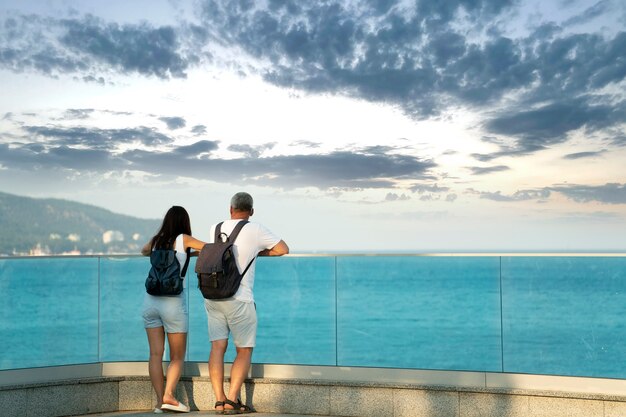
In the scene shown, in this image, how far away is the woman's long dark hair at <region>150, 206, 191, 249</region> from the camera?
6.38 metres

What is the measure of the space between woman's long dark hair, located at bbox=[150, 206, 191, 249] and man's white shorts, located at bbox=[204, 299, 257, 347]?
544 mm

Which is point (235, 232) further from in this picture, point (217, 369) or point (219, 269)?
point (217, 369)

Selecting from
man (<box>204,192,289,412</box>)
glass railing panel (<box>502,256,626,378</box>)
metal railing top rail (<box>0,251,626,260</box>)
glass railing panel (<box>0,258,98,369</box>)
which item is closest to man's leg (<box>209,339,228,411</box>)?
man (<box>204,192,289,412</box>)

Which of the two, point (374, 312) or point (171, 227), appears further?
point (374, 312)

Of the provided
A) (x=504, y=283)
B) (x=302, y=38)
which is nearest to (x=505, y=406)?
(x=504, y=283)

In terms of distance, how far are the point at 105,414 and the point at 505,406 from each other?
10.2ft

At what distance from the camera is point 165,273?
6.32 m

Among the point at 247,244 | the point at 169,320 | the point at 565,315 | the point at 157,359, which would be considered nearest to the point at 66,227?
the point at 157,359

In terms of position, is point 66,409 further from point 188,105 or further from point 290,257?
point 188,105

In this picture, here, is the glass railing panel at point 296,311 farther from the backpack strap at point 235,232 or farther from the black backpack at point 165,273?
the black backpack at point 165,273

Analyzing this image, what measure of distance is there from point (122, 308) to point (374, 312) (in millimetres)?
2148

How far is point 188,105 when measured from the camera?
109 feet

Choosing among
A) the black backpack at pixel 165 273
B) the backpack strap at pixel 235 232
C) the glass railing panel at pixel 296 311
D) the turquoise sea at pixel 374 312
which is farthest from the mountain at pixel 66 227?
the backpack strap at pixel 235 232

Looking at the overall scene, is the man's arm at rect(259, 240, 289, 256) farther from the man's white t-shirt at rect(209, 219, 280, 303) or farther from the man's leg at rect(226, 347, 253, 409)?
the man's leg at rect(226, 347, 253, 409)
